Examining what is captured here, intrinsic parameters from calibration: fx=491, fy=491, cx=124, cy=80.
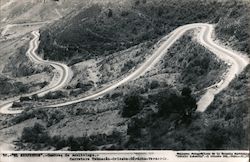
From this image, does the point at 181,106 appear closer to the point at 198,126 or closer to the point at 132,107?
the point at 198,126

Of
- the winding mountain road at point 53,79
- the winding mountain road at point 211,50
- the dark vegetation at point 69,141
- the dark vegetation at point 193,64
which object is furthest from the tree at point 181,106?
the winding mountain road at point 53,79

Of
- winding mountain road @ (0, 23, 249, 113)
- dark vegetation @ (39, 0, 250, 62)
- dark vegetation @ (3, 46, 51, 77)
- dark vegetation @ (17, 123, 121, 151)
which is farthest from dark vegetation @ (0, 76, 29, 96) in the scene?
→ dark vegetation @ (17, 123, 121, 151)

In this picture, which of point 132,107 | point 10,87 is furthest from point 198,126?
point 10,87

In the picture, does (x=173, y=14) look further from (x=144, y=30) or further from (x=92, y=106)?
(x=92, y=106)

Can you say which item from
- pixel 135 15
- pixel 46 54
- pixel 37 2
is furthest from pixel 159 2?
pixel 37 2

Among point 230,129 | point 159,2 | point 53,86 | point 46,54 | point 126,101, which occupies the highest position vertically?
point 159,2

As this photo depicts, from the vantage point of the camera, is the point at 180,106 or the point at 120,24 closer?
the point at 180,106

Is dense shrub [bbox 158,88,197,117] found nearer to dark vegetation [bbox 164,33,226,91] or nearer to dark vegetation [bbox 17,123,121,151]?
dark vegetation [bbox 17,123,121,151]
